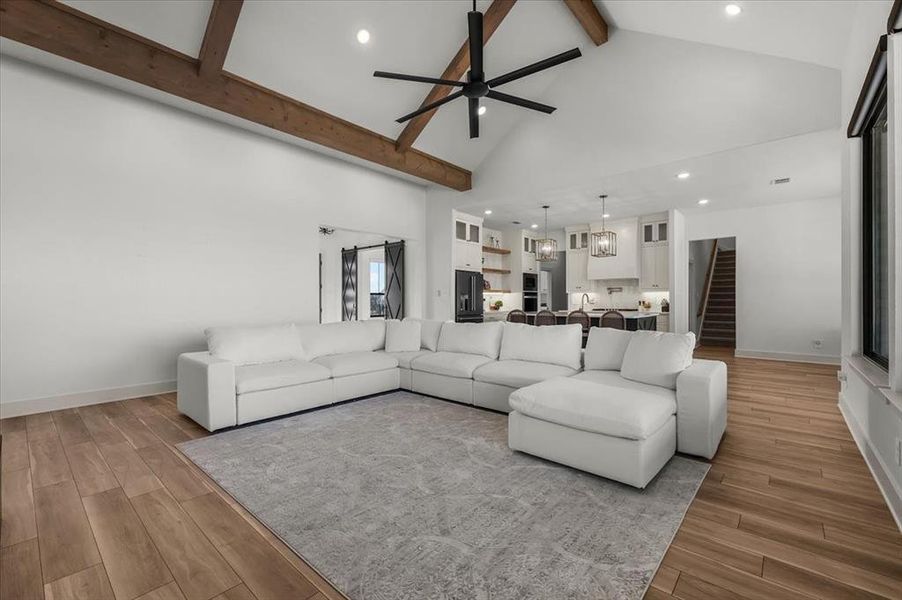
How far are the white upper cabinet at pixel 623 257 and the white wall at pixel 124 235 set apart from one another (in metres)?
6.15

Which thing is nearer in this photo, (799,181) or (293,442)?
(293,442)

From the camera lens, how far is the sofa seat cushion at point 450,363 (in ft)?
13.4

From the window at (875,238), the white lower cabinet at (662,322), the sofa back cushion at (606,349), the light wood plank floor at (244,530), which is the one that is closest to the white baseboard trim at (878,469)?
the light wood plank floor at (244,530)

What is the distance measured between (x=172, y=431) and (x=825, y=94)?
6809mm

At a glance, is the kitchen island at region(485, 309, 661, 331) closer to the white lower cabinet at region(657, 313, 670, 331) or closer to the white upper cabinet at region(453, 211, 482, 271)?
the white lower cabinet at region(657, 313, 670, 331)

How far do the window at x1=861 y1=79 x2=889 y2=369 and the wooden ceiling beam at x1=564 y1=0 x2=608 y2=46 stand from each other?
3022 mm

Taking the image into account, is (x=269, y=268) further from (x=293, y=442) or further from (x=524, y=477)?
(x=524, y=477)

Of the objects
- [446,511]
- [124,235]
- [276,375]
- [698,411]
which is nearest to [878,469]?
[698,411]

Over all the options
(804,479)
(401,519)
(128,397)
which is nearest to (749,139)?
(804,479)

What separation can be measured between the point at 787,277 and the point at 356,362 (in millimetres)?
7443

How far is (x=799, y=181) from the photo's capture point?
225 inches

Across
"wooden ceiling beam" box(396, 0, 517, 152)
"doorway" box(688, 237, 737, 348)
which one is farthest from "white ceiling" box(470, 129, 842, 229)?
"doorway" box(688, 237, 737, 348)

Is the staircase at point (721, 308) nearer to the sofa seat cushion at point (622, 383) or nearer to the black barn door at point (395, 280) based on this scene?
the black barn door at point (395, 280)

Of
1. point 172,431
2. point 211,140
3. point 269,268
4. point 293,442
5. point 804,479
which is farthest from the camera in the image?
point 269,268
